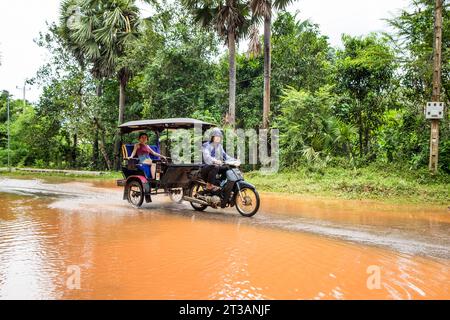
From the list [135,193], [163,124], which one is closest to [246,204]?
[163,124]

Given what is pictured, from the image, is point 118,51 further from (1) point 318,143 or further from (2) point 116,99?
(1) point 318,143

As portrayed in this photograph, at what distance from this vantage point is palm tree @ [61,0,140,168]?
2378cm

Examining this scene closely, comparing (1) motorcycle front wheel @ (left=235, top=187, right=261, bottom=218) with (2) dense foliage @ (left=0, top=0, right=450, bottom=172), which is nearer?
(1) motorcycle front wheel @ (left=235, top=187, right=261, bottom=218)

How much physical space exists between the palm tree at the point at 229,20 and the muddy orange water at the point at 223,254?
1018cm

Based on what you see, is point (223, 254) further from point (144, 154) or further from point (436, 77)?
point (436, 77)

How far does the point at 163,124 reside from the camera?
35.2 ft

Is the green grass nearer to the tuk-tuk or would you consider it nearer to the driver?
the tuk-tuk

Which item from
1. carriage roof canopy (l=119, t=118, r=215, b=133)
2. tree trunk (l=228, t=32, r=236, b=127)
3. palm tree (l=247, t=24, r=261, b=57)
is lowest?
carriage roof canopy (l=119, t=118, r=215, b=133)

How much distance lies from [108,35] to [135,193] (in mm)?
15592

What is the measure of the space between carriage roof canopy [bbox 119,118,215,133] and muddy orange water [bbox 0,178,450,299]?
228cm

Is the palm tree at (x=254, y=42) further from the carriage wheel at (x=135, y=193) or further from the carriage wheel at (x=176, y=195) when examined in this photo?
the carriage wheel at (x=135, y=193)

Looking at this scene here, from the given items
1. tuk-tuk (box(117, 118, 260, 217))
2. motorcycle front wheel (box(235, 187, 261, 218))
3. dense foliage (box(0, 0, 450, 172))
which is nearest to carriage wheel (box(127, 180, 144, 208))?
tuk-tuk (box(117, 118, 260, 217))
